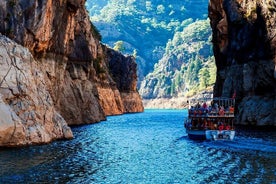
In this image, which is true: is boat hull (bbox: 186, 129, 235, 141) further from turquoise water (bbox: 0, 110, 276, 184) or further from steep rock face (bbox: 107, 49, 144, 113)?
steep rock face (bbox: 107, 49, 144, 113)

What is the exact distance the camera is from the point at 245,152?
4497 centimetres

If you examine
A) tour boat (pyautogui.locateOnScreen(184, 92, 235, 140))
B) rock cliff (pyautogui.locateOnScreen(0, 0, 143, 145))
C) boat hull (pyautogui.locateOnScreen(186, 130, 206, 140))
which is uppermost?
rock cliff (pyautogui.locateOnScreen(0, 0, 143, 145))

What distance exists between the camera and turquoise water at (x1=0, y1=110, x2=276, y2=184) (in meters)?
30.9

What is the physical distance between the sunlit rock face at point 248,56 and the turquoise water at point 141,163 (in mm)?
28519

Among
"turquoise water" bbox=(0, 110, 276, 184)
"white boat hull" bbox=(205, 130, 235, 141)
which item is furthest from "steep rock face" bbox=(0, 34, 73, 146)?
"white boat hull" bbox=(205, 130, 235, 141)

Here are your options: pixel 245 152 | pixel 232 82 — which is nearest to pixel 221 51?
pixel 232 82

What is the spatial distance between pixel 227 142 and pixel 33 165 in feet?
94.6

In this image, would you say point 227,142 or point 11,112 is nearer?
point 11,112

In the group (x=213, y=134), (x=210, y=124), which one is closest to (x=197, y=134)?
(x=210, y=124)

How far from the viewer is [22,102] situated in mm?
45094

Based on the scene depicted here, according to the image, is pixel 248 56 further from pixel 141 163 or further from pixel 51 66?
pixel 141 163

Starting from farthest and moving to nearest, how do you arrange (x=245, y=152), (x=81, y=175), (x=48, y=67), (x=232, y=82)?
(x=232, y=82)
(x=48, y=67)
(x=245, y=152)
(x=81, y=175)

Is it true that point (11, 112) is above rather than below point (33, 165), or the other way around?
above

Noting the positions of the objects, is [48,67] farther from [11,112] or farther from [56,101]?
[11,112]
